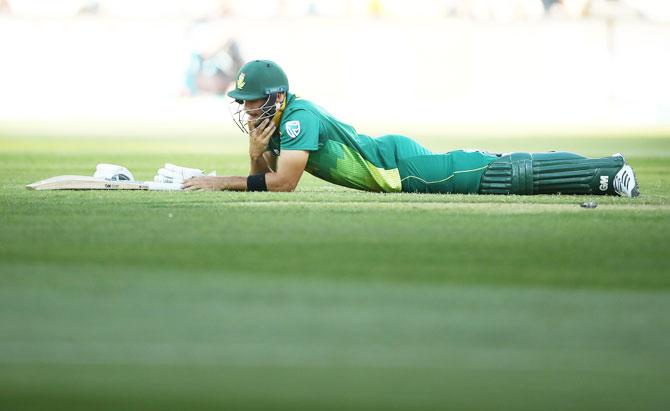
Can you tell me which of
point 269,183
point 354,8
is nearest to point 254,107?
point 269,183

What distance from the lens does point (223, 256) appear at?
19.9 feet

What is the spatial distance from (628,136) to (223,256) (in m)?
15.8

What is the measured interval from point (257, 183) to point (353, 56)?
74.6ft

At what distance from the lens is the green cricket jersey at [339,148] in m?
8.62

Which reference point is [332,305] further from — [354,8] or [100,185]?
[354,8]

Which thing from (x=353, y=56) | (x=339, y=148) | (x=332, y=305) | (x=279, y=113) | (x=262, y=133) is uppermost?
(x=353, y=56)

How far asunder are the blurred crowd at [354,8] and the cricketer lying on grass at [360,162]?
75.7 feet

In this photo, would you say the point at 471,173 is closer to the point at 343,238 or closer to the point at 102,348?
the point at 343,238

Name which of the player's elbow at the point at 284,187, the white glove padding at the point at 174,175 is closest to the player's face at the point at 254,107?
the player's elbow at the point at 284,187

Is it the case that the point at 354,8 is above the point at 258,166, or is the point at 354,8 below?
above

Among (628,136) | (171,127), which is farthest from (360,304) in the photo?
(171,127)

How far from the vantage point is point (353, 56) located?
103 ft

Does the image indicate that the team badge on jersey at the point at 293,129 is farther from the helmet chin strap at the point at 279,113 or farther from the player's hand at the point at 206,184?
the player's hand at the point at 206,184

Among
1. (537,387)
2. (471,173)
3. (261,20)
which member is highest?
(261,20)
